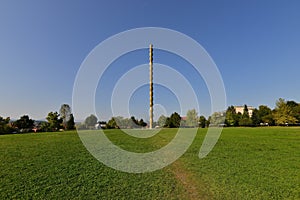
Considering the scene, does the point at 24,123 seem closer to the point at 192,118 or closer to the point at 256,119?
the point at 192,118

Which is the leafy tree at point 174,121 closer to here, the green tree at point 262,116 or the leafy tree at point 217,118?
the leafy tree at point 217,118

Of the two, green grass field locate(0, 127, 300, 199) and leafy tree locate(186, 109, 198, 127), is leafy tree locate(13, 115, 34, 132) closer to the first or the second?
leafy tree locate(186, 109, 198, 127)

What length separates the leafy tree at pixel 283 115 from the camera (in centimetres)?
6406

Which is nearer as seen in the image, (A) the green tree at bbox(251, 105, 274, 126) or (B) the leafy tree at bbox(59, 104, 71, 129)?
(B) the leafy tree at bbox(59, 104, 71, 129)

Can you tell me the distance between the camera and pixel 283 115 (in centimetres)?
6469

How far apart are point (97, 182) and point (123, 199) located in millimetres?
1390

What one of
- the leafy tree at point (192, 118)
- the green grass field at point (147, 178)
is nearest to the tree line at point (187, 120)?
the leafy tree at point (192, 118)

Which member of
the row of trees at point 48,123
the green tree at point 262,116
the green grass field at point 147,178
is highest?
the green tree at point 262,116

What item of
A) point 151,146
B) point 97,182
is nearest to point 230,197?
point 97,182

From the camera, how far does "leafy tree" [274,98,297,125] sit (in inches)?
2522

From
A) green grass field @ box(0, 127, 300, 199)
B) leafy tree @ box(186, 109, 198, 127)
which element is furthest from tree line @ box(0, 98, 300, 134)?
green grass field @ box(0, 127, 300, 199)

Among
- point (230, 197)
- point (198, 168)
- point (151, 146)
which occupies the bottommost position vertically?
point (230, 197)

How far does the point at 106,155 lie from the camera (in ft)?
34.8

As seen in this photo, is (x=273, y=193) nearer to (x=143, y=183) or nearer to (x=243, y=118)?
(x=143, y=183)
